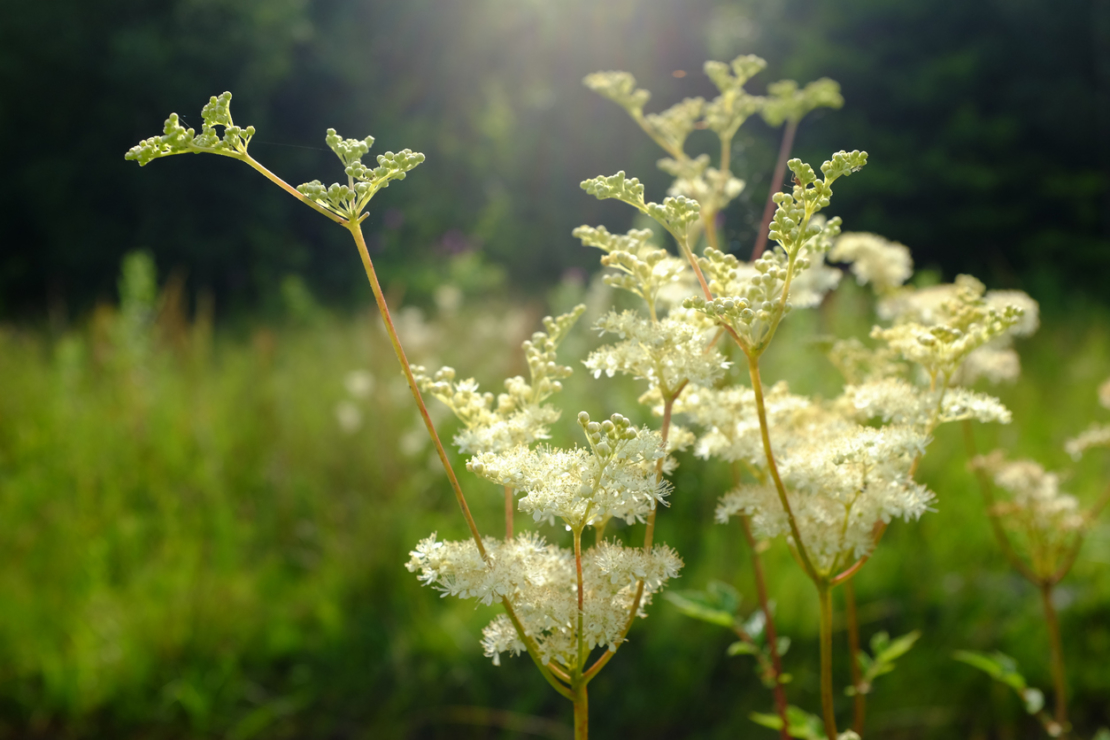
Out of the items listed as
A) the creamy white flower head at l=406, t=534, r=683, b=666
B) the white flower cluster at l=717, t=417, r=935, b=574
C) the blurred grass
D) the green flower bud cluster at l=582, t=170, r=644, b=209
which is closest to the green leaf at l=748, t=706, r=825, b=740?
the white flower cluster at l=717, t=417, r=935, b=574

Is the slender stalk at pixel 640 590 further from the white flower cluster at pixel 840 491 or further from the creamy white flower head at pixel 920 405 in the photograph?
the creamy white flower head at pixel 920 405

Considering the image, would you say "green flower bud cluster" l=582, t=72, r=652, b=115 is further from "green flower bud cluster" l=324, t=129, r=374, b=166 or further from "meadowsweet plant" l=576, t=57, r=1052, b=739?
"green flower bud cluster" l=324, t=129, r=374, b=166

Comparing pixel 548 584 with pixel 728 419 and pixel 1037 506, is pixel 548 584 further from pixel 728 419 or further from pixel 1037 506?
pixel 1037 506

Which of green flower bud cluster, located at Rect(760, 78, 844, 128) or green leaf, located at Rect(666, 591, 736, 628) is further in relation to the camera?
green flower bud cluster, located at Rect(760, 78, 844, 128)

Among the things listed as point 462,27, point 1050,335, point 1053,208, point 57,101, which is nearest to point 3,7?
point 57,101

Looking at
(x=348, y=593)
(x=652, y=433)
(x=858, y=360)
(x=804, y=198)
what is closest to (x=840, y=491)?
(x=652, y=433)
